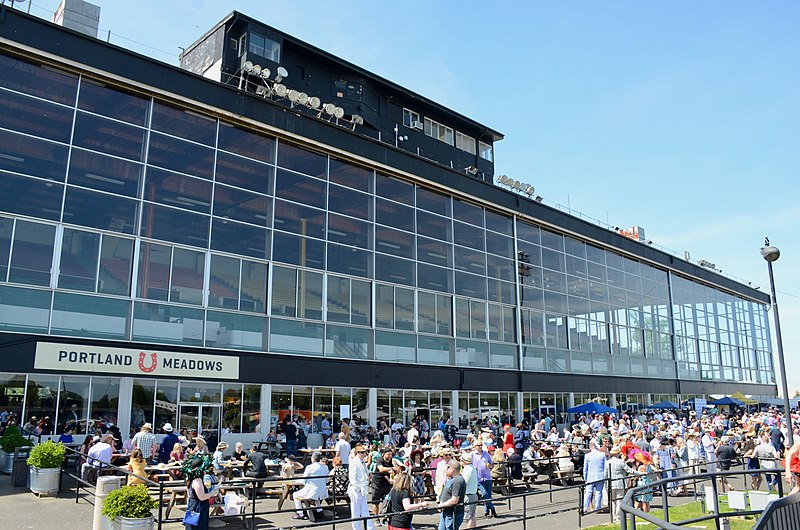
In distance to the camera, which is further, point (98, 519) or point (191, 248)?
point (191, 248)

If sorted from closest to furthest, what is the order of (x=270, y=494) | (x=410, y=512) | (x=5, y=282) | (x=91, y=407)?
(x=410, y=512)
(x=270, y=494)
(x=5, y=282)
(x=91, y=407)

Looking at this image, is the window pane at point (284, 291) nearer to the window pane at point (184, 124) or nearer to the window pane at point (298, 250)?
the window pane at point (298, 250)

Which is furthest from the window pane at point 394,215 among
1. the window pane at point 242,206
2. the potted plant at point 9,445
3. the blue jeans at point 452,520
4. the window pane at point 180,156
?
the blue jeans at point 452,520

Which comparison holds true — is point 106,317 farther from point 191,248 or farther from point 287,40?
point 287,40

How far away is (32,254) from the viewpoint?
2122 centimetres

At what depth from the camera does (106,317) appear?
73.2 feet

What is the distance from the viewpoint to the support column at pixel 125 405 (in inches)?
883

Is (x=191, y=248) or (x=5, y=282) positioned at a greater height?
(x=191, y=248)

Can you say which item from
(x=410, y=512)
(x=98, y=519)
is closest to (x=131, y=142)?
(x=98, y=519)

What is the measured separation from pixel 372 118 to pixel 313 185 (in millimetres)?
9539

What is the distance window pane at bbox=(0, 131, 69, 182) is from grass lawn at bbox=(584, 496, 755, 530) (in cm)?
1947

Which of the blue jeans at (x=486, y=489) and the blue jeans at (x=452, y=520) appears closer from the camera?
the blue jeans at (x=452, y=520)

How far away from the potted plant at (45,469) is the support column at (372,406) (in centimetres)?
1585

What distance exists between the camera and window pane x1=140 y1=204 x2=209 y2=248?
78.8ft
